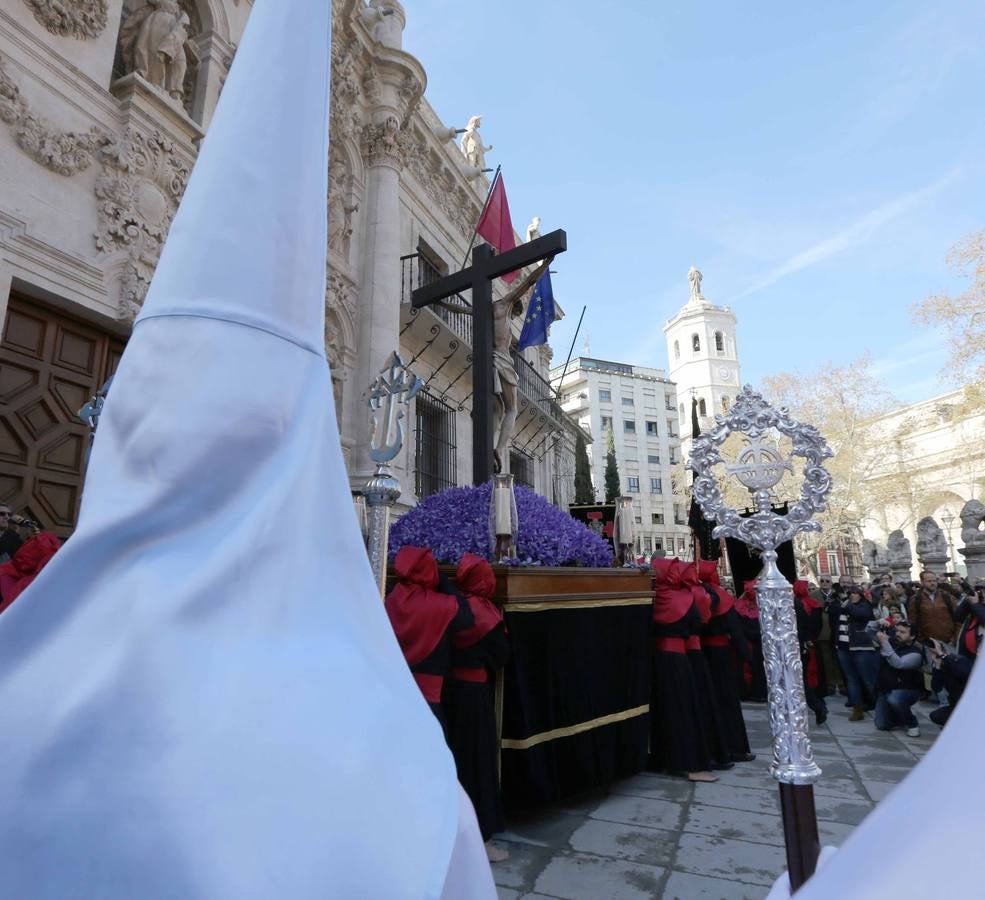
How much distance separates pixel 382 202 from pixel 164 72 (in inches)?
163

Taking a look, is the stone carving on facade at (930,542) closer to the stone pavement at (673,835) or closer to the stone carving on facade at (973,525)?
the stone carving on facade at (973,525)

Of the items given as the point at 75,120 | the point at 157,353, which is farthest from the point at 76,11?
the point at 157,353

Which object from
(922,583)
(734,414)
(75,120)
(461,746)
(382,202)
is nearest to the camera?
(734,414)

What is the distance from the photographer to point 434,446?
12586mm

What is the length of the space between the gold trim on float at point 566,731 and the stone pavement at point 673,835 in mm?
473

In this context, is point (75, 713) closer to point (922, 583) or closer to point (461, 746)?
point (461, 746)

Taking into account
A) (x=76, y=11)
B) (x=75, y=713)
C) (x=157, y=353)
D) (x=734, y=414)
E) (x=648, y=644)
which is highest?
(x=76, y=11)

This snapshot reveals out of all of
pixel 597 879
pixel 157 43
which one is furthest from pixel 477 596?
pixel 157 43

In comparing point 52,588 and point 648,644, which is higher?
point 52,588

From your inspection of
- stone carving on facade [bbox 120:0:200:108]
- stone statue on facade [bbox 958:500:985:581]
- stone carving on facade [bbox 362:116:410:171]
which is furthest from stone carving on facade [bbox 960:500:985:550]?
stone carving on facade [bbox 120:0:200:108]

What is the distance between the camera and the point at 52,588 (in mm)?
781

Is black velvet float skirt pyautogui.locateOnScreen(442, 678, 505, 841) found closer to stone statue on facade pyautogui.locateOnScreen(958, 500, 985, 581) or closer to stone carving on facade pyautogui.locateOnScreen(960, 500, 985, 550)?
stone statue on facade pyautogui.locateOnScreen(958, 500, 985, 581)

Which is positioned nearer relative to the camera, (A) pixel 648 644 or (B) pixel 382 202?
(A) pixel 648 644

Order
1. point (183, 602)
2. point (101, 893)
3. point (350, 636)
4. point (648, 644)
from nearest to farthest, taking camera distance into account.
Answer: point (101, 893) < point (183, 602) < point (350, 636) < point (648, 644)
